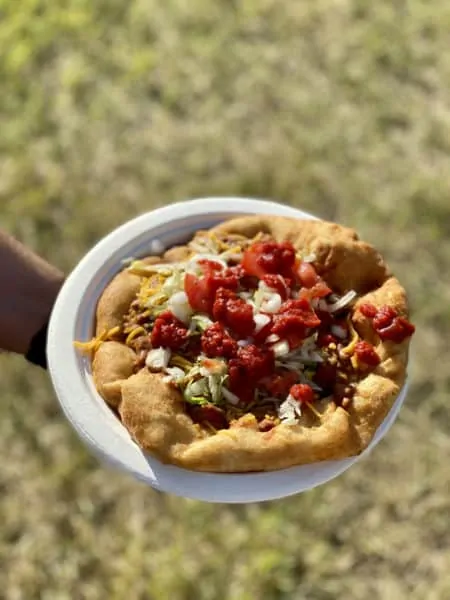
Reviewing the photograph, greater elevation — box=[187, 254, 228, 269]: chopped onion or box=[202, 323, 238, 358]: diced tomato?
box=[187, 254, 228, 269]: chopped onion

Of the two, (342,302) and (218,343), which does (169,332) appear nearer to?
(218,343)

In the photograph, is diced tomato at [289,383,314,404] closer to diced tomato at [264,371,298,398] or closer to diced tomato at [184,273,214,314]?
diced tomato at [264,371,298,398]

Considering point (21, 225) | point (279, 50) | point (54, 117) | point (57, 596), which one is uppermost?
point (279, 50)

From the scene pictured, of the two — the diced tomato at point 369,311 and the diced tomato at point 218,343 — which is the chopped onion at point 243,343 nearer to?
the diced tomato at point 218,343

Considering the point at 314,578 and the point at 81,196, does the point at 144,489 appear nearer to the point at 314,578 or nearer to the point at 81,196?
the point at 314,578

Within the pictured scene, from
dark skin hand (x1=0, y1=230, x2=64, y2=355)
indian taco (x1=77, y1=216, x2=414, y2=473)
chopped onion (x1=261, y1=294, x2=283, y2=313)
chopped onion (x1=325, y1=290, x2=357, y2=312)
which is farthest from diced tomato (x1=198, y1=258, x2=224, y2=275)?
dark skin hand (x1=0, y1=230, x2=64, y2=355)

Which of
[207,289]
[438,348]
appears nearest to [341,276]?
[207,289]

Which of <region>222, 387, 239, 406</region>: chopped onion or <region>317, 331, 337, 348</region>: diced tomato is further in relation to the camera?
<region>317, 331, 337, 348</region>: diced tomato

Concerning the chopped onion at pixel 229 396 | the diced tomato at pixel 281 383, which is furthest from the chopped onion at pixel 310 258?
the chopped onion at pixel 229 396
